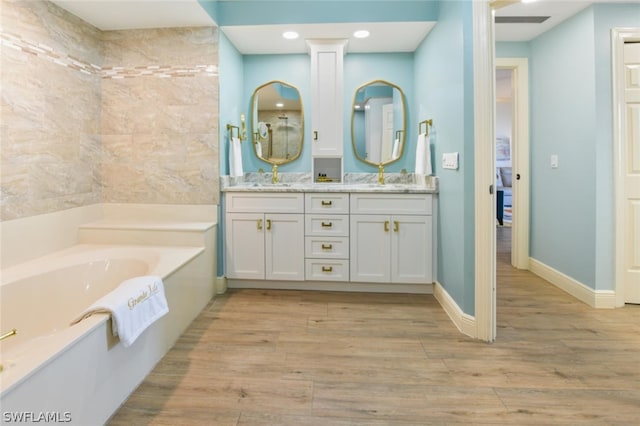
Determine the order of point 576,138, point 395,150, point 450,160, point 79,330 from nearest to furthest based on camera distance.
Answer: point 79,330, point 450,160, point 576,138, point 395,150

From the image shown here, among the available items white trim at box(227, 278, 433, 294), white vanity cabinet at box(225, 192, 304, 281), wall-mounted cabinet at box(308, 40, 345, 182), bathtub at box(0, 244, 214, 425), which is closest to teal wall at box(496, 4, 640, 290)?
white trim at box(227, 278, 433, 294)

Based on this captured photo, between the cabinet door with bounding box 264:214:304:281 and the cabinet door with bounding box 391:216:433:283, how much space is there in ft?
2.56

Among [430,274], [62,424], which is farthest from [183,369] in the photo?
[430,274]

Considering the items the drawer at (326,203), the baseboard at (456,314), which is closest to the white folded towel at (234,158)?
the drawer at (326,203)

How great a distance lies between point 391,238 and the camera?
10.1 ft

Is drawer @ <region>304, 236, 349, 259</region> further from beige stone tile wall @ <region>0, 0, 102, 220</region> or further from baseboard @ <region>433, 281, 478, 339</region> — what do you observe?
beige stone tile wall @ <region>0, 0, 102, 220</region>

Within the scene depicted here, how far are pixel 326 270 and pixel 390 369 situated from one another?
1296 mm

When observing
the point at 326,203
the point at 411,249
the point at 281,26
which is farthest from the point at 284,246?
the point at 281,26

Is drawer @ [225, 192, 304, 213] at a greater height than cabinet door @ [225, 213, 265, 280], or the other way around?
drawer @ [225, 192, 304, 213]

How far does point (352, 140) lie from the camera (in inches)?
148

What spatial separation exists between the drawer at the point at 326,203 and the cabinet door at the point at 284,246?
4.9 inches

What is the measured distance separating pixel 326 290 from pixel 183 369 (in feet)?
4.95

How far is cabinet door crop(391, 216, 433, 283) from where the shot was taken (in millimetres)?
3051

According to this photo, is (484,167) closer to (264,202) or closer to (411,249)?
(411,249)
